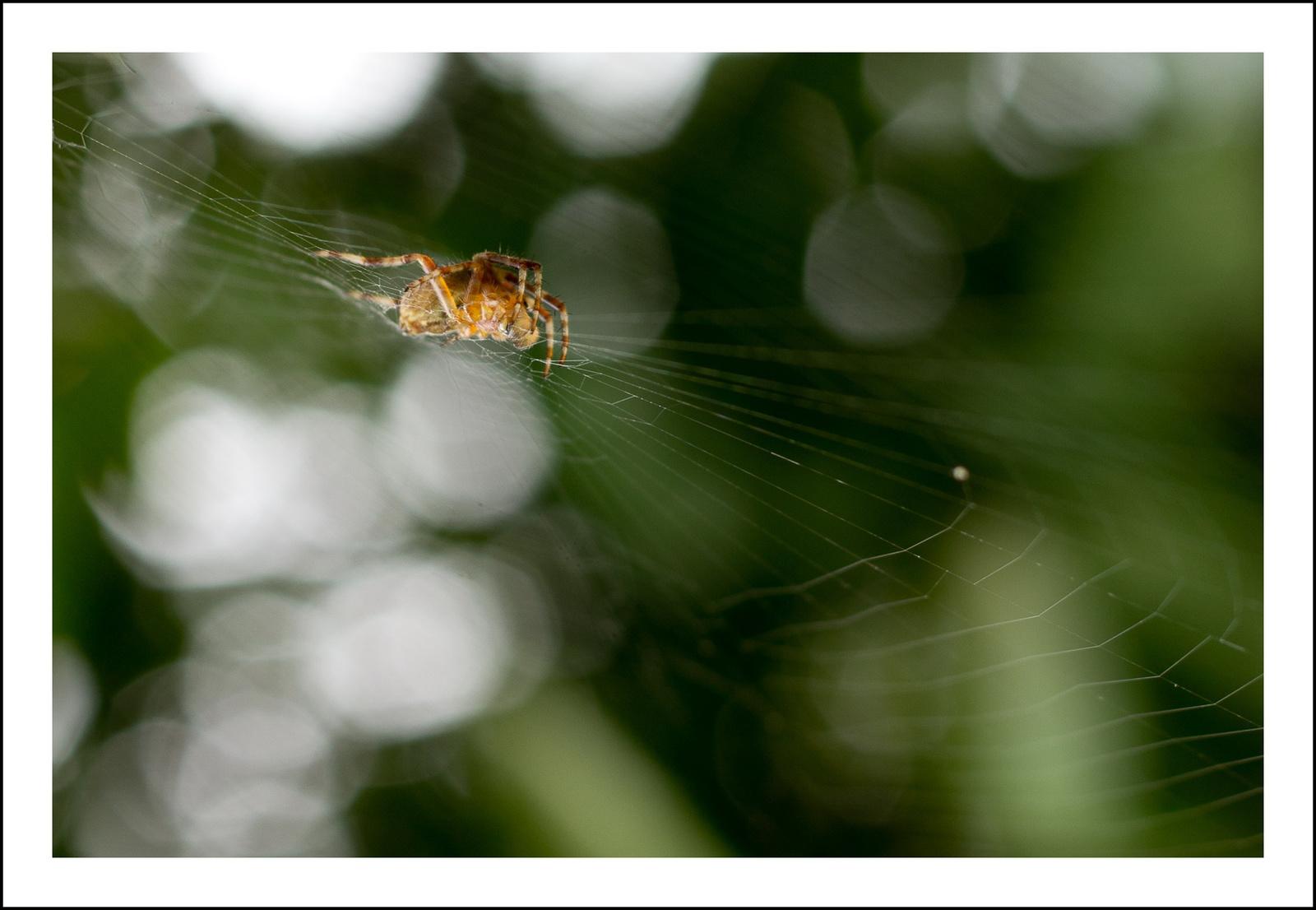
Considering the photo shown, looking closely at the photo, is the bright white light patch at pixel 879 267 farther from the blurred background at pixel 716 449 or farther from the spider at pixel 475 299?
the spider at pixel 475 299

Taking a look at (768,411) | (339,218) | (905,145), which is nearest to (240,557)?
(339,218)

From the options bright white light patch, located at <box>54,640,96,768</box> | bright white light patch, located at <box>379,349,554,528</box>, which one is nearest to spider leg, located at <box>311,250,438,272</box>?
bright white light patch, located at <box>379,349,554,528</box>

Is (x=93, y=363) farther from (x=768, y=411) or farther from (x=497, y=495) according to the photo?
(x=768, y=411)

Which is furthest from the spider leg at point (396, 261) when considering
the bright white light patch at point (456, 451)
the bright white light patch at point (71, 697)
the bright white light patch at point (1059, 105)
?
the bright white light patch at point (1059, 105)

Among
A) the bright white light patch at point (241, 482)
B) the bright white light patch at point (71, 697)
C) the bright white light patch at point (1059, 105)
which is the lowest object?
the bright white light patch at point (71, 697)

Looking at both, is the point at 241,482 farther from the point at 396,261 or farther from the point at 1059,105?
the point at 1059,105
